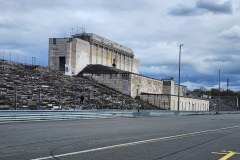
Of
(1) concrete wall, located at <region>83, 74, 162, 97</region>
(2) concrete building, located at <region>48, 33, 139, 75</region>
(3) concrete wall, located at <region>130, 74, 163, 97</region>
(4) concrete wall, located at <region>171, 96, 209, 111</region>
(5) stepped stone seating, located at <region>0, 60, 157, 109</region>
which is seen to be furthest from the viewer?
(4) concrete wall, located at <region>171, 96, 209, 111</region>

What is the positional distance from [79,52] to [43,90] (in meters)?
27.9

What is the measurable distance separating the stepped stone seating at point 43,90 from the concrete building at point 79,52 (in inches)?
215

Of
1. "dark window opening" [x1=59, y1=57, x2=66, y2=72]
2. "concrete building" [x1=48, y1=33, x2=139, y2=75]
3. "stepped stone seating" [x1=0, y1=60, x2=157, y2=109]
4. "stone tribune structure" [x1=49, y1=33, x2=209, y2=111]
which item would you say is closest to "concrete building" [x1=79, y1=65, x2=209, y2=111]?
"stone tribune structure" [x1=49, y1=33, x2=209, y2=111]

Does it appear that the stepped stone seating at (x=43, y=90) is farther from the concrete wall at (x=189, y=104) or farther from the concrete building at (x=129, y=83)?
the concrete wall at (x=189, y=104)

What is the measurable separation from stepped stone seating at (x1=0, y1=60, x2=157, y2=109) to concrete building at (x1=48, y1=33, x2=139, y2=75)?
546 cm

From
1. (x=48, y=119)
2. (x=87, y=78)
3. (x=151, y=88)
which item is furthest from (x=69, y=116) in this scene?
(x=151, y=88)

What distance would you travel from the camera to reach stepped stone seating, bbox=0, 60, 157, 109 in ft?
127

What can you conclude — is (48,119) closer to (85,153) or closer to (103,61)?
(85,153)

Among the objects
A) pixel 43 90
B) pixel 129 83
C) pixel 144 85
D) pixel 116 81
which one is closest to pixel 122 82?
pixel 116 81

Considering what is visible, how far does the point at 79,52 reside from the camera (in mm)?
75375

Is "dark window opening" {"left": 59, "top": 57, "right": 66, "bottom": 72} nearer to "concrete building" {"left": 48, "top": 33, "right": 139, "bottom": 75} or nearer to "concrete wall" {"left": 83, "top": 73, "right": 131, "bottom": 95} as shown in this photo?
"concrete building" {"left": 48, "top": 33, "right": 139, "bottom": 75}

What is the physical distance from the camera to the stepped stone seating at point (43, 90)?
38.8 m

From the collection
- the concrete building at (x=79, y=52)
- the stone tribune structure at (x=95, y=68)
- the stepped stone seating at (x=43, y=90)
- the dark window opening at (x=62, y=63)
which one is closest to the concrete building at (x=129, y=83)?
the stone tribune structure at (x=95, y=68)

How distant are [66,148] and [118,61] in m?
81.9
